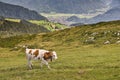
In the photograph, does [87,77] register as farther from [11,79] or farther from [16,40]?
[16,40]

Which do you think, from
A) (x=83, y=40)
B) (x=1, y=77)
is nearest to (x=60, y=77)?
(x=1, y=77)

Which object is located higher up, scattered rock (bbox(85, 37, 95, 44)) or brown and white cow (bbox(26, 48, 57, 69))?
brown and white cow (bbox(26, 48, 57, 69))

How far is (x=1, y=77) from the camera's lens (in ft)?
122

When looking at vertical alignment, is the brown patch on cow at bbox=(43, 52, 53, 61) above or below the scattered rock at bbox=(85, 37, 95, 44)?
above

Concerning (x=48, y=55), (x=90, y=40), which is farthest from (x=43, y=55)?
(x=90, y=40)

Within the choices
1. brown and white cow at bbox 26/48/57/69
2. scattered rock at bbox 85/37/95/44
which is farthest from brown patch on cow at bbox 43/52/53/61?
scattered rock at bbox 85/37/95/44

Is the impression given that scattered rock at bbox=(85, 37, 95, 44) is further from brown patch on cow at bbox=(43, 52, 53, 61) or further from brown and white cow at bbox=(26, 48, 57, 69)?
brown patch on cow at bbox=(43, 52, 53, 61)

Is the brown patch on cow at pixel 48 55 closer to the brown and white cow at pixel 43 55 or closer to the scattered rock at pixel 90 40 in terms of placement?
the brown and white cow at pixel 43 55

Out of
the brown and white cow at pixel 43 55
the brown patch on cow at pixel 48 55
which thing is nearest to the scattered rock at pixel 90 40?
the brown and white cow at pixel 43 55

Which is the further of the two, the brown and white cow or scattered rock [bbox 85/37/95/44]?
scattered rock [bbox 85/37/95/44]

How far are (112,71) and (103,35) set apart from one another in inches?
2541

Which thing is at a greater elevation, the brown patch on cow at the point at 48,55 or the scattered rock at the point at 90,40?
the brown patch on cow at the point at 48,55

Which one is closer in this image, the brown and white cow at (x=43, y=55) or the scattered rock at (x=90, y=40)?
the brown and white cow at (x=43, y=55)

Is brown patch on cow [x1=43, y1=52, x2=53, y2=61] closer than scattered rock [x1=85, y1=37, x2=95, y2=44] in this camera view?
Yes
